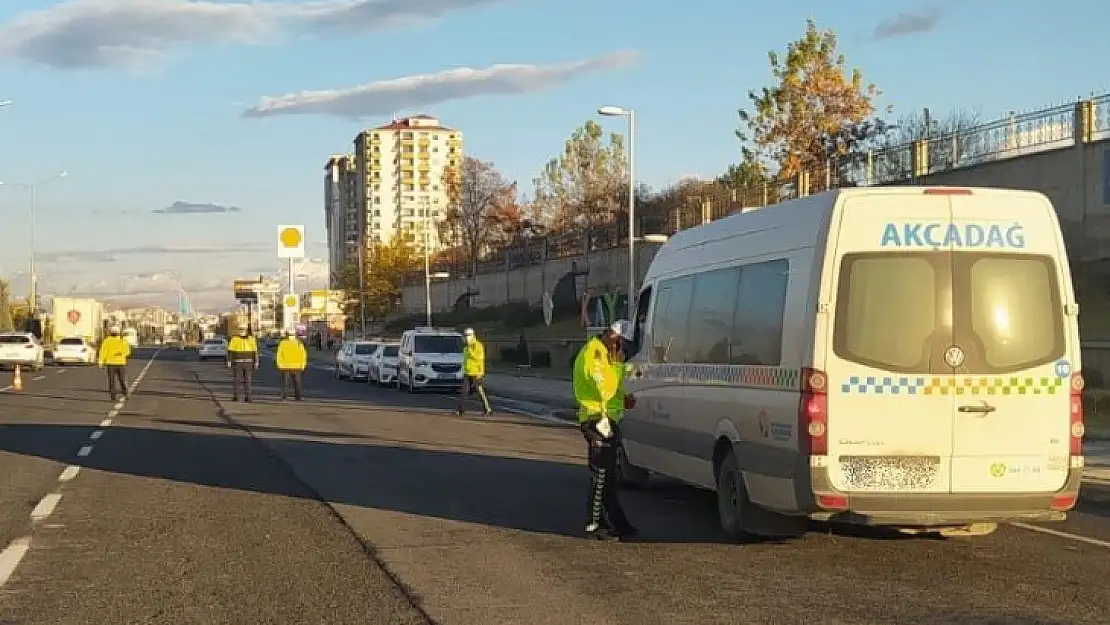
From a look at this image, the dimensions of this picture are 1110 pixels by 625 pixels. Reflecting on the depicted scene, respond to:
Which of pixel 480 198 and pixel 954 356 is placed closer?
pixel 954 356

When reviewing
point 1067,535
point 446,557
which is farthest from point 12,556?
point 1067,535

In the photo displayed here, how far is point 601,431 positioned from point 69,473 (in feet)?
26.8

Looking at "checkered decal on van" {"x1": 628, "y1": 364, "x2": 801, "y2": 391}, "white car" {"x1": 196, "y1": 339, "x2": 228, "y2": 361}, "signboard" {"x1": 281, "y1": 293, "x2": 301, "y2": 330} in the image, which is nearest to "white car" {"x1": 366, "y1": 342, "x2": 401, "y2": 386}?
"signboard" {"x1": 281, "y1": 293, "x2": 301, "y2": 330}

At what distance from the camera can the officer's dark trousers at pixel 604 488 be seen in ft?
36.7

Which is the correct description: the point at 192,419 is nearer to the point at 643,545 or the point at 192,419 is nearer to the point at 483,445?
the point at 483,445

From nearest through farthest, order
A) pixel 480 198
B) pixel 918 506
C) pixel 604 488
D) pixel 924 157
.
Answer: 1. pixel 918 506
2. pixel 604 488
3. pixel 924 157
4. pixel 480 198

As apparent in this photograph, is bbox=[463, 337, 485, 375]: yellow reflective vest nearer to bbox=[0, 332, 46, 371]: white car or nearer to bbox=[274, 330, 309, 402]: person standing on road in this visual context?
bbox=[274, 330, 309, 402]: person standing on road

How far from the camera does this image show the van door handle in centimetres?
967

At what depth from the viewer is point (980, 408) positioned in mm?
9688

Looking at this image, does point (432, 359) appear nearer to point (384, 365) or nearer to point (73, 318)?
point (384, 365)

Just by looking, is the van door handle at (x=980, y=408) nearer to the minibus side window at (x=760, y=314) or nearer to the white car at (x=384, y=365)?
the minibus side window at (x=760, y=314)

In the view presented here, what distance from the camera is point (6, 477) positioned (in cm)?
1605

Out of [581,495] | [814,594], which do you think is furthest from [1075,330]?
[581,495]

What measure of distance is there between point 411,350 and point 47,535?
2970 centimetres
